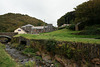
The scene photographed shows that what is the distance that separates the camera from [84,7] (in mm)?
17656

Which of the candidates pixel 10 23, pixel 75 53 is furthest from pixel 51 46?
pixel 10 23

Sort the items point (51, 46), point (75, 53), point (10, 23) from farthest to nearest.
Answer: point (10, 23) < point (51, 46) < point (75, 53)

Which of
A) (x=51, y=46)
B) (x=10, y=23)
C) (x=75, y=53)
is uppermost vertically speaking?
(x=10, y=23)

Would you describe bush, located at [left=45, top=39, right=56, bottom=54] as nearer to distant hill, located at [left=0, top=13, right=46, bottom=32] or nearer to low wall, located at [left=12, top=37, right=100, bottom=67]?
low wall, located at [left=12, top=37, right=100, bottom=67]

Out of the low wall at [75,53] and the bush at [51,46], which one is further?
the bush at [51,46]

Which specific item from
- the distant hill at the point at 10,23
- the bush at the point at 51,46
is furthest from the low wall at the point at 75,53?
the distant hill at the point at 10,23

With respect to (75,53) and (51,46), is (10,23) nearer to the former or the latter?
(51,46)

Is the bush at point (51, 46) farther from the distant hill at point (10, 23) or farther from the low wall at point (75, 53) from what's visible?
the distant hill at point (10, 23)

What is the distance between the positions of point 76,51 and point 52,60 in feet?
12.9

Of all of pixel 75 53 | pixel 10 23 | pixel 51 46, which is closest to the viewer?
pixel 75 53

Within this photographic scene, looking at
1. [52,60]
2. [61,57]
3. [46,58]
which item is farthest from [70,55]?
[46,58]

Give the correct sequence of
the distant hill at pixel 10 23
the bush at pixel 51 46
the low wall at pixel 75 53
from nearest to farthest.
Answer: the low wall at pixel 75 53, the bush at pixel 51 46, the distant hill at pixel 10 23

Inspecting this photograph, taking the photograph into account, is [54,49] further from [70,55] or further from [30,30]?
[30,30]

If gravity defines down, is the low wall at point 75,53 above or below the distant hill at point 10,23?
below
